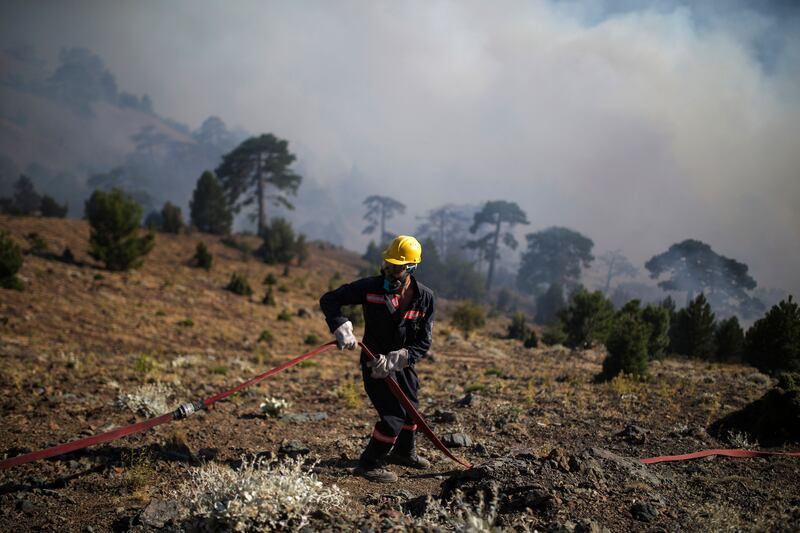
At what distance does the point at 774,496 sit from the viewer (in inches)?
146

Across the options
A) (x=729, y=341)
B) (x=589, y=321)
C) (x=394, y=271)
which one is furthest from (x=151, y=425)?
(x=729, y=341)

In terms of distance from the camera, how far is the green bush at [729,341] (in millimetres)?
17172

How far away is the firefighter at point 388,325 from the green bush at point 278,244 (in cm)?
3303

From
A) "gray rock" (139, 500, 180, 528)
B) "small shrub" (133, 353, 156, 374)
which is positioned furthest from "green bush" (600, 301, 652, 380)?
"small shrub" (133, 353, 156, 374)

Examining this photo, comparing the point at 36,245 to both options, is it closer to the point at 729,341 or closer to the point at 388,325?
the point at 388,325

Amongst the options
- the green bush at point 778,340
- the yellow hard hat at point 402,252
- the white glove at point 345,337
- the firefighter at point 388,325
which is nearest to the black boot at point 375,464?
the firefighter at point 388,325

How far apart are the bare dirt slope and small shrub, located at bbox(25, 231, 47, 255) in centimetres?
755

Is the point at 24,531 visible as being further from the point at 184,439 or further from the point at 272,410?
the point at 272,410

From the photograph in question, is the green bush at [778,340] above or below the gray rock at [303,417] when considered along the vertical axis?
above

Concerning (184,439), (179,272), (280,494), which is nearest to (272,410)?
(184,439)

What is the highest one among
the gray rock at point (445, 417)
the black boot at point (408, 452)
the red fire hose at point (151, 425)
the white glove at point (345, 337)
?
the white glove at point (345, 337)

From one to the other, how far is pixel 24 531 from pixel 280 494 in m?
2.22

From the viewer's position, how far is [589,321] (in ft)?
54.0

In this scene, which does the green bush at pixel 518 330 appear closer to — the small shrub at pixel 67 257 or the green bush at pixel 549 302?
the small shrub at pixel 67 257
